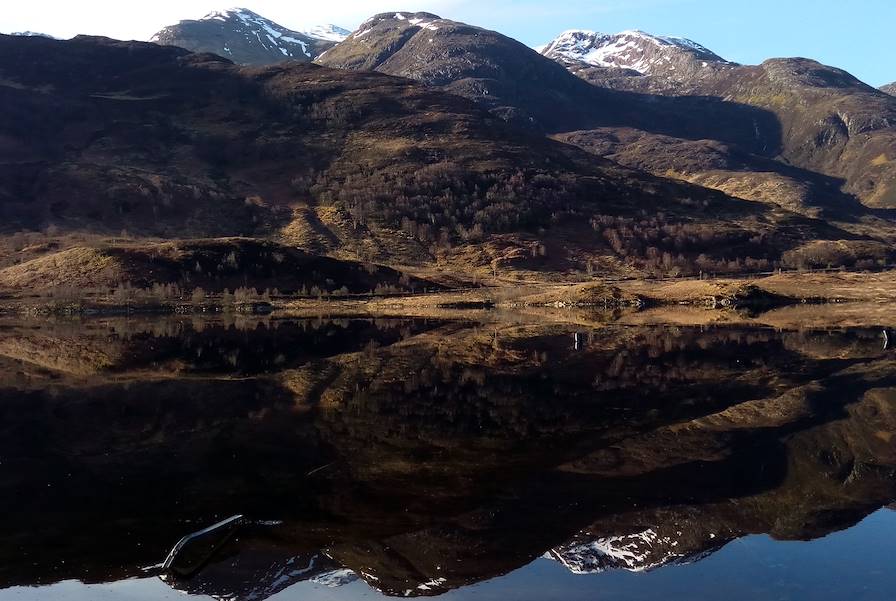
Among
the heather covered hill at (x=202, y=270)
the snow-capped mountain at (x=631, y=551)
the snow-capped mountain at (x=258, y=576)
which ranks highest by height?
the snow-capped mountain at (x=631, y=551)

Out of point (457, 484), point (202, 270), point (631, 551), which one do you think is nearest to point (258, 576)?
point (457, 484)

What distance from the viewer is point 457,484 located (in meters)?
18.3

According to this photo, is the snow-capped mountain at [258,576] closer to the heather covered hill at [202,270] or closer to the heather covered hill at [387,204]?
the heather covered hill at [202,270]

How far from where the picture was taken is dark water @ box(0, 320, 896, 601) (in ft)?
44.0

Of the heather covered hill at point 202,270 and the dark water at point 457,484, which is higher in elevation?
the dark water at point 457,484

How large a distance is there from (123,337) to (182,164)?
12924 centimetres

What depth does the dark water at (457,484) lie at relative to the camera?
1341 centimetres

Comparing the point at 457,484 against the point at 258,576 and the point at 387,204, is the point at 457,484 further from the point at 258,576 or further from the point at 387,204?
the point at 387,204

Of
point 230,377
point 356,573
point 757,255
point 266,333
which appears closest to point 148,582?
point 356,573

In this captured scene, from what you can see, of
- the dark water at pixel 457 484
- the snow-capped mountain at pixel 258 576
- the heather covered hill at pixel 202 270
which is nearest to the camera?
the snow-capped mountain at pixel 258 576

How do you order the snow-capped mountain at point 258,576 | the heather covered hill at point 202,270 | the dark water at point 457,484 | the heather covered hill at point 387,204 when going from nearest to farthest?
the snow-capped mountain at point 258,576
the dark water at point 457,484
the heather covered hill at point 202,270
the heather covered hill at point 387,204

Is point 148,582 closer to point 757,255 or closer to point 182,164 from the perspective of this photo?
point 757,255

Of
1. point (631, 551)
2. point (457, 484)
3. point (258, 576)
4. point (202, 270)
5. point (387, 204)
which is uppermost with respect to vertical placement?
point (387, 204)

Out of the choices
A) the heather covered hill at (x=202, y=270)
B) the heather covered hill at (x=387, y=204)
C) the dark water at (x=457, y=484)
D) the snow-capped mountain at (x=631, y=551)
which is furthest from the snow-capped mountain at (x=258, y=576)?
the heather covered hill at (x=387, y=204)
